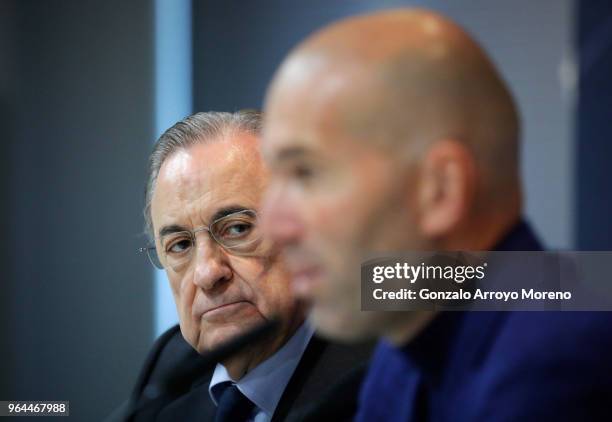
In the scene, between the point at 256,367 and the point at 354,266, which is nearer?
the point at 354,266

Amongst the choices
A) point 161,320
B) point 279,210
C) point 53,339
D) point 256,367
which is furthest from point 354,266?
point 53,339

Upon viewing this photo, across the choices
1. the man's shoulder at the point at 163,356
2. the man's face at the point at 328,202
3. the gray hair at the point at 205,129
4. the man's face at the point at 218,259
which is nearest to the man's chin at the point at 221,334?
the man's face at the point at 218,259

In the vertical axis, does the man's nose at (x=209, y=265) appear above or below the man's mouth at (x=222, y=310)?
above

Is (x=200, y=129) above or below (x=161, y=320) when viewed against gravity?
above

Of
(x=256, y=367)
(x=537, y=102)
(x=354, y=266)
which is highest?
(x=537, y=102)

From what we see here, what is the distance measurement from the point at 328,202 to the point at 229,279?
413mm

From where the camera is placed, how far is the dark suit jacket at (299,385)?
0.99 m

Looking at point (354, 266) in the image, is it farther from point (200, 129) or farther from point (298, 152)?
point (200, 129)

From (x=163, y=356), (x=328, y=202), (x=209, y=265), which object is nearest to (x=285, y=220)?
(x=328, y=202)

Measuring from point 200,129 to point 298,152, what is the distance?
1.43ft

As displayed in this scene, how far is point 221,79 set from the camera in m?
1.06

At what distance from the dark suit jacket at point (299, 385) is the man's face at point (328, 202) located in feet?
0.95

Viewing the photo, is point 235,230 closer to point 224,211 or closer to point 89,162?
point 224,211

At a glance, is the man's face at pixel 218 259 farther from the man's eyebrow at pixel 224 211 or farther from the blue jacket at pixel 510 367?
the blue jacket at pixel 510 367
